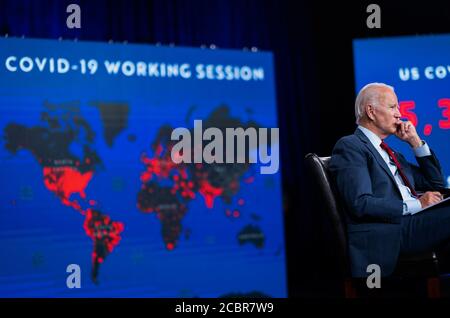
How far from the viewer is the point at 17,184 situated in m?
4.32

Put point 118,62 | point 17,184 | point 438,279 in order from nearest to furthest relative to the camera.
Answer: point 438,279
point 17,184
point 118,62

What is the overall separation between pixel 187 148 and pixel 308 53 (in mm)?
1842

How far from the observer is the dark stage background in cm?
528

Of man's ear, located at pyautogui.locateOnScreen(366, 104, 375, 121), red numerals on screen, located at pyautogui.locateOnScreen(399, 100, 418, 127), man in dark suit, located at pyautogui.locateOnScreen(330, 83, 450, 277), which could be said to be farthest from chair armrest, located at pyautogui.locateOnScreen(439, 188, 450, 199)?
red numerals on screen, located at pyautogui.locateOnScreen(399, 100, 418, 127)

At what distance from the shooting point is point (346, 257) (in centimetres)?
248

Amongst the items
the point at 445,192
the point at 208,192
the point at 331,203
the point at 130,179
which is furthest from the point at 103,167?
the point at 445,192

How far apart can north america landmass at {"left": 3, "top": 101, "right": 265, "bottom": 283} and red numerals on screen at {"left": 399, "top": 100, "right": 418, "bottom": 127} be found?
1.16m

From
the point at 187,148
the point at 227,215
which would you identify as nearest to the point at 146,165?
the point at 187,148

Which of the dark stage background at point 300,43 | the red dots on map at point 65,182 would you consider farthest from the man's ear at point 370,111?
the dark stage background at point 300,43

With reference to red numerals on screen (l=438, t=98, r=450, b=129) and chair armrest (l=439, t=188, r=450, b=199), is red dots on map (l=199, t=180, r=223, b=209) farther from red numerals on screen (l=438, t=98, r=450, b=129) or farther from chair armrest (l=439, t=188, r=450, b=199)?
chair armrest (l=439, t=188, r=450, b=199)

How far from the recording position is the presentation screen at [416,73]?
4.75 m

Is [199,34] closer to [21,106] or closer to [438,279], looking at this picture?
[21,106]

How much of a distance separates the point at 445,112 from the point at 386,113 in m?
2.27

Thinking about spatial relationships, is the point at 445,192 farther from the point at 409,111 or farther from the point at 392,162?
the point at 409,111
